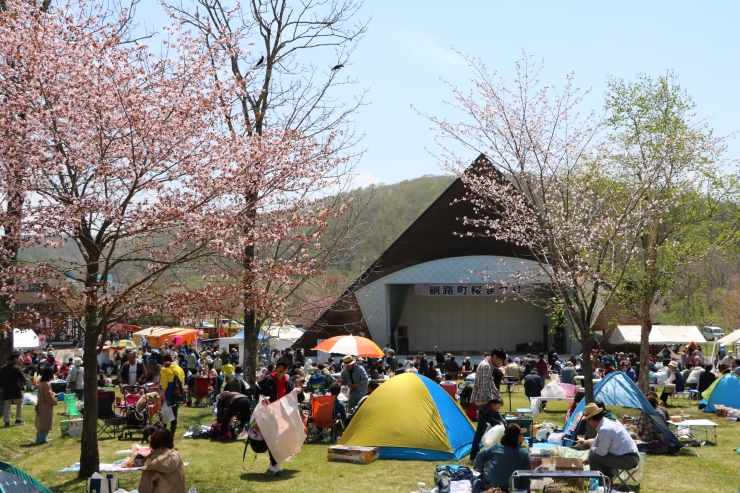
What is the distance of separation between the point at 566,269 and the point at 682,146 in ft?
16.2

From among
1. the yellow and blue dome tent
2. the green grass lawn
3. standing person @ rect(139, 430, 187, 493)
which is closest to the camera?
standing person @ rect(139, 430, 187, 493)

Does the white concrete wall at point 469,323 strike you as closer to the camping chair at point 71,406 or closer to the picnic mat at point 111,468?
the camping chair at point 71,406

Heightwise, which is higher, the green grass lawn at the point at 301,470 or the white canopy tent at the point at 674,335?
the white canopy tent at the point at 674,335

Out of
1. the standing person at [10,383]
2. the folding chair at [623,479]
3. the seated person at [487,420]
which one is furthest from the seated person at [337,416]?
the standing person at [10,383]

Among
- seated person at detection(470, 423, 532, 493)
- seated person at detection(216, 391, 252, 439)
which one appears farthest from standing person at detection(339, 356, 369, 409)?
seated person at detection(470, 423, 532, 493)

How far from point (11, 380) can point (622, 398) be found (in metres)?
11.0

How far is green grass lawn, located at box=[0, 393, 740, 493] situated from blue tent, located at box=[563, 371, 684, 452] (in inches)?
21.8

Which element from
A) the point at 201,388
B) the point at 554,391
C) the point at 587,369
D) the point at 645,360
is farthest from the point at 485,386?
the point at 645,360

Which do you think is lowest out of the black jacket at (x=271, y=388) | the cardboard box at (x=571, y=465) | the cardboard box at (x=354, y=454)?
the cardboard box at (x=354, y=454)

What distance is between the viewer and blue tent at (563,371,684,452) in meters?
11.0

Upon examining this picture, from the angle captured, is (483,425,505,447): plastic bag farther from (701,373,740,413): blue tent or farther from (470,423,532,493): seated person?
(701,373,740,413): blue tent

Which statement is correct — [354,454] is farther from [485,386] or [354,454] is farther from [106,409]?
[106,409]

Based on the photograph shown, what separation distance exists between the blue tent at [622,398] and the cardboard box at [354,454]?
9.71ft

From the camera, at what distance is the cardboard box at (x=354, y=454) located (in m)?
10.1
